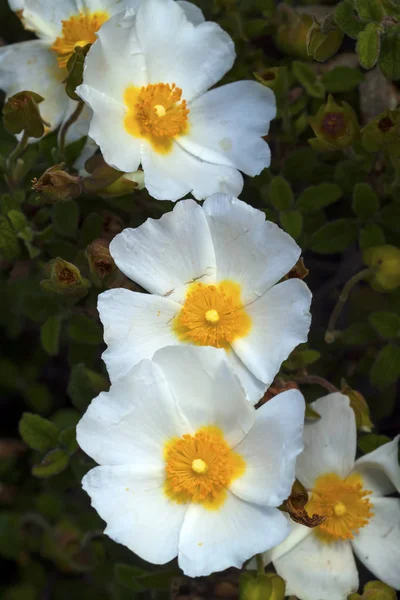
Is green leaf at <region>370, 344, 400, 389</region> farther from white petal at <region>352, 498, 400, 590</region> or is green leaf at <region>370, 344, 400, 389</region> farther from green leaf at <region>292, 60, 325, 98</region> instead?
green leaf at <region>292, 60, 325, 98</region>

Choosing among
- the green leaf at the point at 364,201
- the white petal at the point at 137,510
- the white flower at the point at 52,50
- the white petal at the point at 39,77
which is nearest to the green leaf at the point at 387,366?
the green leaf at the point at 364,201

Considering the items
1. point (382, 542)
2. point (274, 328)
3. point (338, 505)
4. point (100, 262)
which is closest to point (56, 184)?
point (100, 262)

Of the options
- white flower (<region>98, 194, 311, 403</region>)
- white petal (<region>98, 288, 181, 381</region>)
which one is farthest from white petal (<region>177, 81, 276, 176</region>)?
white petal (<region>98, 288, 181, 381</region>)

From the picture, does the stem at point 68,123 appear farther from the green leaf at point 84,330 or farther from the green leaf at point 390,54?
the green leaf at point 390,54

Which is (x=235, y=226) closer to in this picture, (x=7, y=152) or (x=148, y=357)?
(x=148, y=357)

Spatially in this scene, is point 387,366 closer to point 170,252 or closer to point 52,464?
point 170,252

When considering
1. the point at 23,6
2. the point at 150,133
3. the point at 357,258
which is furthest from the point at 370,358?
the point at 23,6

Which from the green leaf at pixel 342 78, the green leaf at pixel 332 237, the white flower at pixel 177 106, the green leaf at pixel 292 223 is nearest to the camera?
the white flower at pixel 177 106
